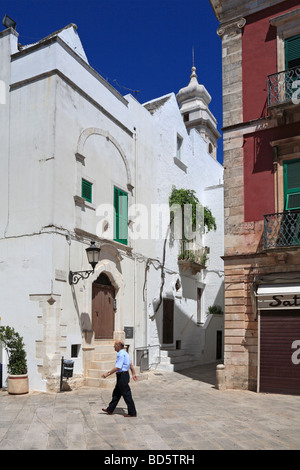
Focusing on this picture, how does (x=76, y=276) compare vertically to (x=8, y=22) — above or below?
below

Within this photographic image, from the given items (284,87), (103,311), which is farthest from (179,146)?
(103,311)

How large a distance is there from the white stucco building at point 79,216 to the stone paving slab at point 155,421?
5.85 ft

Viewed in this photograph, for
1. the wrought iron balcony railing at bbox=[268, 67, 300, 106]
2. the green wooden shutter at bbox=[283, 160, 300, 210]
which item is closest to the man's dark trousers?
the green wooden shutter at bbox=[283, 160, 300, 210]

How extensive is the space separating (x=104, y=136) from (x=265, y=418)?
941 centimetres

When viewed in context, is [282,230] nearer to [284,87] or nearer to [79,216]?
[284,87]

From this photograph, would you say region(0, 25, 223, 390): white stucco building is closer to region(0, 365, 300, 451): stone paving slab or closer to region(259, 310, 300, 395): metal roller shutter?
region(0, 365, 300, 451): stone paving slab

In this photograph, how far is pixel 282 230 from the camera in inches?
450

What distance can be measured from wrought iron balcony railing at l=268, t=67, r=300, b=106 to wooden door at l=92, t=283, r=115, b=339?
6.80 meters

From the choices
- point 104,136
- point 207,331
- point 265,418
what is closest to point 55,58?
point 104,136

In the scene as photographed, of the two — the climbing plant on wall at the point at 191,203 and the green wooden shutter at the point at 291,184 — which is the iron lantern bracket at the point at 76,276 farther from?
the climbing plant on wall at the point at 191,203

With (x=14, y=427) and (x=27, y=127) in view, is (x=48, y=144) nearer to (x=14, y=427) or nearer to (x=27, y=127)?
(x=27, y=127)

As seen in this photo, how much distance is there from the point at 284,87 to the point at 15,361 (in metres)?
9.17
